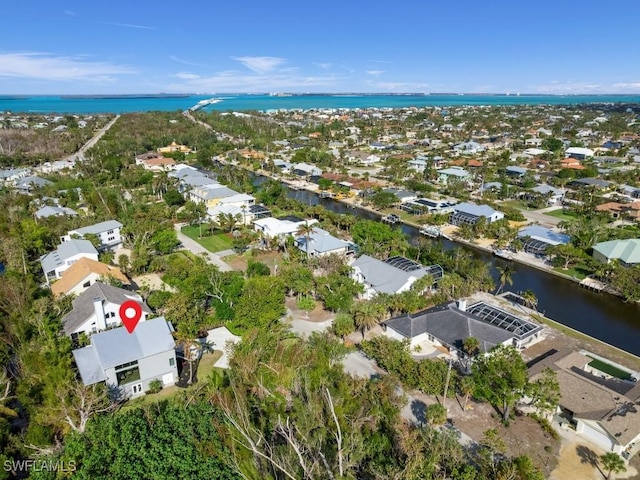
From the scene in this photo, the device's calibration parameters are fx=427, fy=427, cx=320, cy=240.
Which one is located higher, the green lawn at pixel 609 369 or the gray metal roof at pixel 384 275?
the gray metal roof at pixel 384 275

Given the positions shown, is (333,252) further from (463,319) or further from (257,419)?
(257,419)

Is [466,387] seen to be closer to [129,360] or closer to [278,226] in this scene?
[129,360]

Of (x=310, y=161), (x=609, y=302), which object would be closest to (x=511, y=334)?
(x=609, y=302)

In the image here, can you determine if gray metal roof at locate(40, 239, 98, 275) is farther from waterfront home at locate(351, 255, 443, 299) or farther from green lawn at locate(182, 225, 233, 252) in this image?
waterfront home at locate(351, 255, 443, 299)

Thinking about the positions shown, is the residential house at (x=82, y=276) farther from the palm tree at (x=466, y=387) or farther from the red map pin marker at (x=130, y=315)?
the palm tree at (x=466, y=387)

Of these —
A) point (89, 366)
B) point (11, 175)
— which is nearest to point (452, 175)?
point (89, 366)

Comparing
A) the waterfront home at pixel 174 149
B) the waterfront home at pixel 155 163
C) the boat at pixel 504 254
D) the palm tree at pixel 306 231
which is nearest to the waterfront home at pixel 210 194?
the palm tree at pixel 306 231

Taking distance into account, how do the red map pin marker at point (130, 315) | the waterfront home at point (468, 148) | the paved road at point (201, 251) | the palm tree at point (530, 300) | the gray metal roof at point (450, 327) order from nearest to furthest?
the red map pin marker at point (130, 315), the gray metal roof at point (450, 327), the palm tree at point (530, 300), the paved road at point (201, 251), the waterfront home at point (468, 148)
